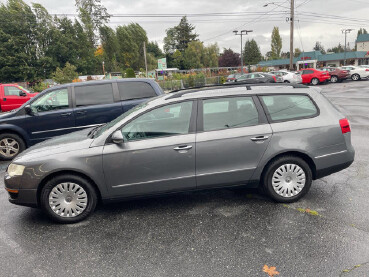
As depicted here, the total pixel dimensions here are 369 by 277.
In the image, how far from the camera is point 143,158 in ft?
11.7

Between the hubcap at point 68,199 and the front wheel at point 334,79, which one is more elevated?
the front wheel at point 334,79

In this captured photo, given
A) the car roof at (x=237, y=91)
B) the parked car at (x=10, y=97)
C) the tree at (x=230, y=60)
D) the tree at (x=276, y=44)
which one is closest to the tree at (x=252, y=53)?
the tree at (x=276, y=44)

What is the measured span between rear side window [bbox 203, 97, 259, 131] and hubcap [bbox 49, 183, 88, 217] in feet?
6.02

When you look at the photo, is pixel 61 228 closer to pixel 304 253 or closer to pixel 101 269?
pixel 101 269

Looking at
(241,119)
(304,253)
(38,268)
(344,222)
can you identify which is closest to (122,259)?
(38,268)

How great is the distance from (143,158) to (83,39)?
67.6 meters

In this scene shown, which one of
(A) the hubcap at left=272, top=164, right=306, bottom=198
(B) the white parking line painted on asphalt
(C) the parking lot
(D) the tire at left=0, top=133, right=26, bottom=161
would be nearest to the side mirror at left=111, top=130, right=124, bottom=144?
(C) the parking lot

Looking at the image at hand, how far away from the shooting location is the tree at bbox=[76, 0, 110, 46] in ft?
204

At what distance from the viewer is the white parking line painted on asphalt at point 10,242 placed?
124 inches

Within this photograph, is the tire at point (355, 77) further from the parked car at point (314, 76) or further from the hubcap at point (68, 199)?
the hubcap at point (68, 199)

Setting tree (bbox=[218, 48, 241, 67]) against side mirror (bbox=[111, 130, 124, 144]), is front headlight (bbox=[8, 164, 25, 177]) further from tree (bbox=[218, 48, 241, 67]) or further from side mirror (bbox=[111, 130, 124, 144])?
tree (bbox=[218, 48, 241, 67])

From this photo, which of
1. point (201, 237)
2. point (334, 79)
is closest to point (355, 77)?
point (334, 79)

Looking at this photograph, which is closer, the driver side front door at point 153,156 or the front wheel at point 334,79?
the driver side front door at point 153,156

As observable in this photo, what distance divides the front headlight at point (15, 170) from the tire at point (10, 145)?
3609 mm
